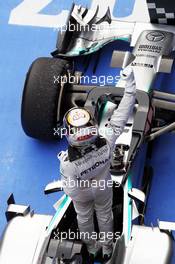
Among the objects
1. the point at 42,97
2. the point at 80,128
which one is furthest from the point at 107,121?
the point at 80,128

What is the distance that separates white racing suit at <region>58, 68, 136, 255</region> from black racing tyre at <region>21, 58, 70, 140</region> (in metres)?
1.07

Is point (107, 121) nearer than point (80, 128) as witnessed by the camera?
No

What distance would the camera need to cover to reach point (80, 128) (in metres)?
3.08

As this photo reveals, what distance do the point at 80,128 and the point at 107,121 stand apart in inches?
49.7

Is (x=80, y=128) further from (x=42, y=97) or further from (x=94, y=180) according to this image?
(x=42, y=97)

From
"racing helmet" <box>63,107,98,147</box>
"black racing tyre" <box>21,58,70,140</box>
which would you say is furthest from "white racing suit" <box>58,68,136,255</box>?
"black racing tyre" <box>21,58,70,140</box>

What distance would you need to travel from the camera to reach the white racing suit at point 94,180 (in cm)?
320

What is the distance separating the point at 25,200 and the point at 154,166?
926mm

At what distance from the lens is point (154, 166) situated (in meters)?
4.50

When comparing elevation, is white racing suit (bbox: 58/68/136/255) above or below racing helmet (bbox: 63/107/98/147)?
below

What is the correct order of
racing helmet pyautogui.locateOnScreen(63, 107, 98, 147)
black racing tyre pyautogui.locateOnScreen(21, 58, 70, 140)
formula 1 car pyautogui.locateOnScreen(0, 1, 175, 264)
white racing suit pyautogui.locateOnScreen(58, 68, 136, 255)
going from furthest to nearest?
1. black racing tyre pyautogui.locateOnScreen(21, 58, 70, 140)
2. formula 1 car pyautogui.locateOnScreen(0, 1, 175, 264)
3. white racing suit pyautogui.locateOnScreen(58, 68, 136, 255)
4. racing helmet pyautogui.locateOnScreen(63, 107, 98, 147)

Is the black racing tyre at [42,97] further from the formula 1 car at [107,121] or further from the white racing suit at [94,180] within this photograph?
the white racing suit at [94,180]

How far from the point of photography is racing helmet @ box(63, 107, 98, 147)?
3.08m

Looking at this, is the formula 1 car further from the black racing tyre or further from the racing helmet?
the racing helmet
